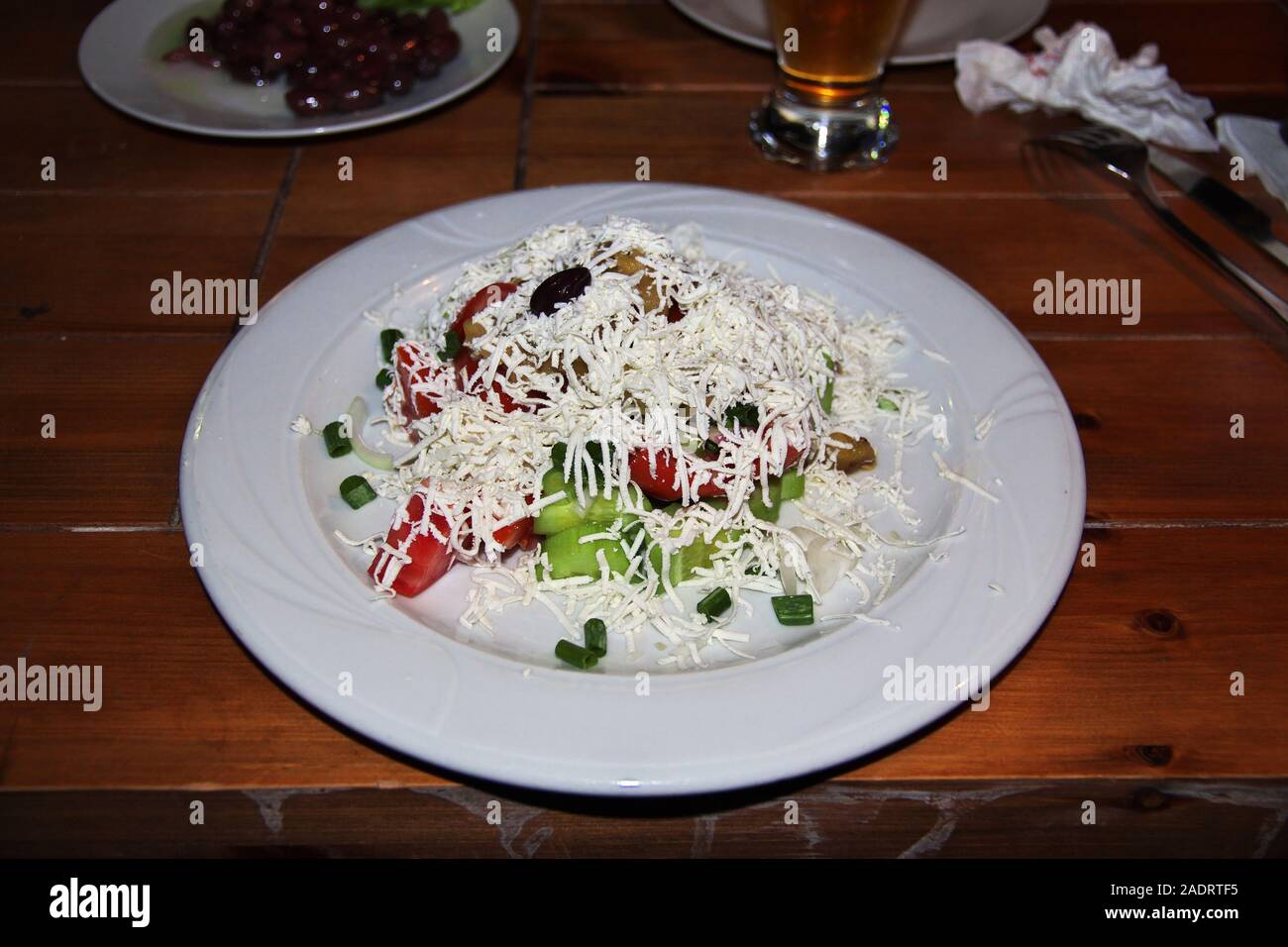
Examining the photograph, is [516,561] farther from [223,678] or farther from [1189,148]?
[1189,148]

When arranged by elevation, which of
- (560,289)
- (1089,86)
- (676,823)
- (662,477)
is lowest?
(676,823)

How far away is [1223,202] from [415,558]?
131 centimetres

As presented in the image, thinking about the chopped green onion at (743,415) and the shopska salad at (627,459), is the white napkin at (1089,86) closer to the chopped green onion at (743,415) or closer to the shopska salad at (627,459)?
the shopska salad at (627,459)

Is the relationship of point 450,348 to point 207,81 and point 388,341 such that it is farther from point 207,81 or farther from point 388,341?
point 207,81

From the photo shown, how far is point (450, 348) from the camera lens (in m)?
1.22

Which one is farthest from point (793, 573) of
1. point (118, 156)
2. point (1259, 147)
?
point (118, 156)

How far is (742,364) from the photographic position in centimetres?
113

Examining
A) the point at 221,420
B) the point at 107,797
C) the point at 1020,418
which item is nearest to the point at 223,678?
the point at 107,797

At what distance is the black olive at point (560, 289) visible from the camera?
3.74ft

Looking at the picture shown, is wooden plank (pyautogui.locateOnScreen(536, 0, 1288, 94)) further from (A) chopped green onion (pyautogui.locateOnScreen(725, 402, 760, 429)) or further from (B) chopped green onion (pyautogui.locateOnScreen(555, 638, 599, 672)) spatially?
(B) chopped green onion (pyautogui.locateOnScreen(555, 638, 599, 672))

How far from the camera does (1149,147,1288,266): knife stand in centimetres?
152

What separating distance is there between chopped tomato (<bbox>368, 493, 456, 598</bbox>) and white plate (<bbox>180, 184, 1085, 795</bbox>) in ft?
0.07

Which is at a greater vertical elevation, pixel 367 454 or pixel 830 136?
pixel 830 136

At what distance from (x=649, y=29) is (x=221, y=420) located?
1.33m
